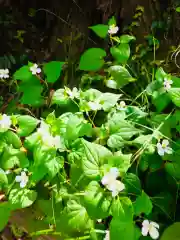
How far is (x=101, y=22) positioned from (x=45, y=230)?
83cm

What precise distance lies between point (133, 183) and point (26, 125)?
32cm

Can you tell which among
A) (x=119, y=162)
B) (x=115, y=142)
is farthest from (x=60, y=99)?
(x=119, y=162)

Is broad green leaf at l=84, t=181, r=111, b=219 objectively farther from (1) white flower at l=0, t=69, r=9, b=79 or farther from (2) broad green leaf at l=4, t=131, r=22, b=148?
(1) white flower at l=0, t=69, r=9, b=79

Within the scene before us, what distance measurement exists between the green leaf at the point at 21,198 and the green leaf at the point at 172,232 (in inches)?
12.7

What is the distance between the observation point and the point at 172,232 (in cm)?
89

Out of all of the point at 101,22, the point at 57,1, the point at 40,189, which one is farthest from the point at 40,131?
the point at 57,1

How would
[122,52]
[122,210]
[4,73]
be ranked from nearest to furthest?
1. [122,210]
2. [122,52]
3. [4,73]

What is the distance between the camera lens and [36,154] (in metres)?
0.95

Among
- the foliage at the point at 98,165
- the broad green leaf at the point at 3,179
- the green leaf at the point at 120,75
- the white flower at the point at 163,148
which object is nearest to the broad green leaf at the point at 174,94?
the foliage at the point at 98,165

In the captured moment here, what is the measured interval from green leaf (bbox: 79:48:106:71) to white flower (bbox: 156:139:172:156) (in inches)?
15.9

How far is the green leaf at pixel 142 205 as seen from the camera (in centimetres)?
86

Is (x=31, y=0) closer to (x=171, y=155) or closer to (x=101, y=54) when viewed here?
(x=101, y=54)

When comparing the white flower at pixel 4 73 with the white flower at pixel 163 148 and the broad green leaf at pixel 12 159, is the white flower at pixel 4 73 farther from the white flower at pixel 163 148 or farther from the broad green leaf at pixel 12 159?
the white flower at pixel 163 148

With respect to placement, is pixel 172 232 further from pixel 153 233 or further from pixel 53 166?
pixel 53 166
